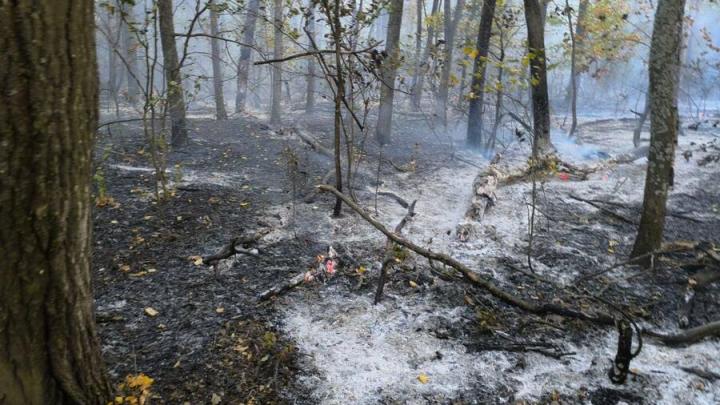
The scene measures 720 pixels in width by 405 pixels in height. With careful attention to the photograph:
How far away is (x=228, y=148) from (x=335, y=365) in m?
7.73

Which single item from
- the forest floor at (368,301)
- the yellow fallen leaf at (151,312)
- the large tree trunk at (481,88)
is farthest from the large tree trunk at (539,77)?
the yellow fallen leaf at (151,312)

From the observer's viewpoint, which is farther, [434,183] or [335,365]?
[434,183]

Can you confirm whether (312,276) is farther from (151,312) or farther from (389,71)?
(389,71)

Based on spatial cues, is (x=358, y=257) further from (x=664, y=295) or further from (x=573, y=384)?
(x=664, y=295)

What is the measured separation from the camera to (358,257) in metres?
5.16

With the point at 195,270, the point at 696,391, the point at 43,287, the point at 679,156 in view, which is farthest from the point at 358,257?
the point at 679,156

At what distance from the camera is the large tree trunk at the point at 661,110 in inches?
178

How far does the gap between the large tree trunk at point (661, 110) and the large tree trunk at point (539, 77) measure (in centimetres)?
357

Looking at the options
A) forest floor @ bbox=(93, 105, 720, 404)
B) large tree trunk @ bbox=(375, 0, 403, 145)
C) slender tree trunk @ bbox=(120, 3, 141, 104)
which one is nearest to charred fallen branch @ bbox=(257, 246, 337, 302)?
forest floor @ bbox=(93, 105, 720, 404)

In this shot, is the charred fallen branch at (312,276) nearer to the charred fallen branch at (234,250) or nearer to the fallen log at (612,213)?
the charred fallen branch at (234,250)

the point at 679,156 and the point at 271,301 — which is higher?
the point at 679,156

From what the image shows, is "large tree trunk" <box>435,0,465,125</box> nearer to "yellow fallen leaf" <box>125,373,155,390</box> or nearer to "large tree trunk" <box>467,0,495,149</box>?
"large tree trunk" <box>467,0,495,149</box>

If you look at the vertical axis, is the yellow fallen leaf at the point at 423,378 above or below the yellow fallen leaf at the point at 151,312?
below

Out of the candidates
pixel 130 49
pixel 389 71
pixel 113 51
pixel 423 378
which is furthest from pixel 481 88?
pixel 423 378
